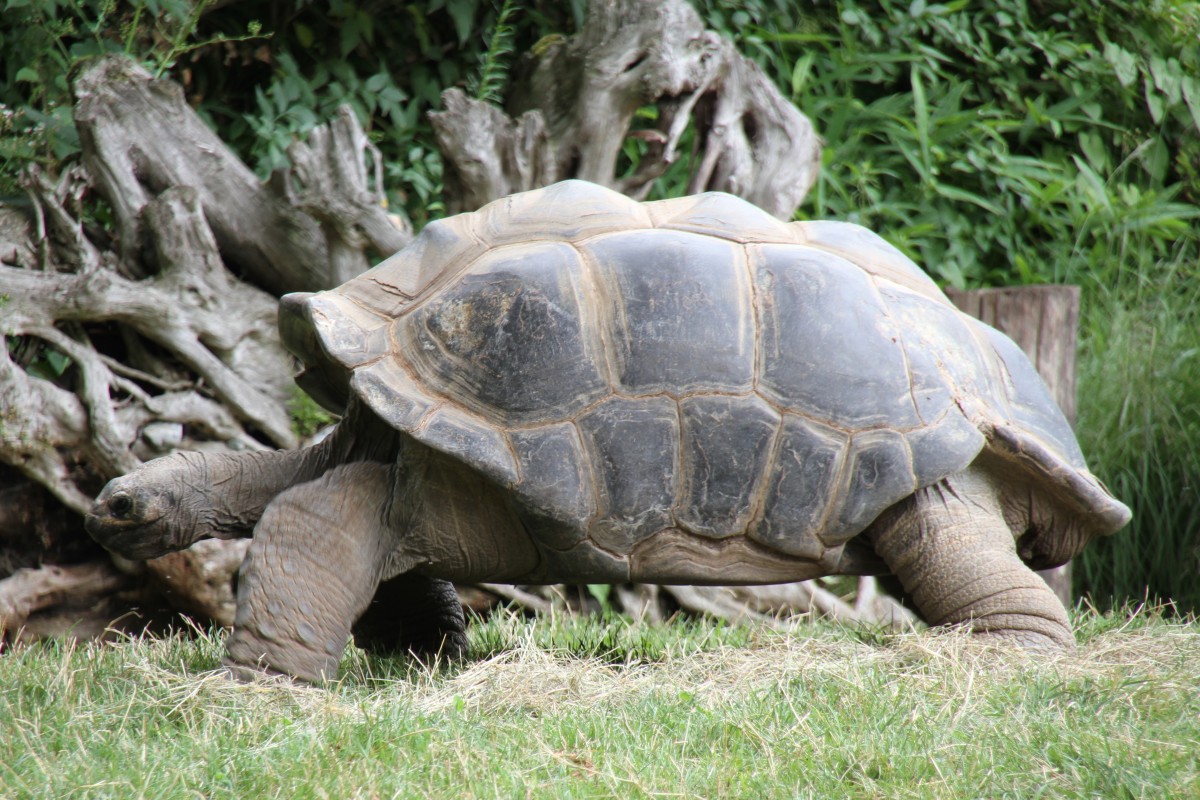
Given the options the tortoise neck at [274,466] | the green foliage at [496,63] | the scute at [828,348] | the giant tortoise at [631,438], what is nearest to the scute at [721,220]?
the giant tortoise at [631,438]

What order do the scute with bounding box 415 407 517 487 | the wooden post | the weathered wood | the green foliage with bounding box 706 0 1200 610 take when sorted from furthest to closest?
the green foliage with bounding box 706 0 1200 610
the wooden post
the weathered wood
the scute with bounding box 415 407 517 487

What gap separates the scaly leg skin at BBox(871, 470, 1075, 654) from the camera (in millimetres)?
3180

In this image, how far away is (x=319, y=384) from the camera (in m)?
3.48

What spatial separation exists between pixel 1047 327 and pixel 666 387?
245 cm

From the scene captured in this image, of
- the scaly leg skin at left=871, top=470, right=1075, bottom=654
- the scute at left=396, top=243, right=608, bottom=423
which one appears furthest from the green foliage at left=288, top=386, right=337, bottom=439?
the scaly leg skin at left=871, top=470, right=1075, bottom=654

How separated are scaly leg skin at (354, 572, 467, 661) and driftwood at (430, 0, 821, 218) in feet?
6.05

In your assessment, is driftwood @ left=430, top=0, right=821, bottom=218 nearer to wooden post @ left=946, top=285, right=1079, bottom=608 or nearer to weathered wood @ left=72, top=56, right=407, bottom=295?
weathered wood @ left=72, top=56, right=407, bottom=295

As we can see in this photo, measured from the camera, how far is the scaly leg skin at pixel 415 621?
12.0ft

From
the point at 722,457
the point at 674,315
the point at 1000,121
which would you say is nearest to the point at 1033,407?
the point at 722,457

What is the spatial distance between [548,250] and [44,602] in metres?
2.46

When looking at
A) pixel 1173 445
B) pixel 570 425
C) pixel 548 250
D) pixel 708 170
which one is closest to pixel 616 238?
pixel 548 250

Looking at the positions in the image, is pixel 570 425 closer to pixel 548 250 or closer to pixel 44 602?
pixel 548 250

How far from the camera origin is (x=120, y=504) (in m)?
3.14

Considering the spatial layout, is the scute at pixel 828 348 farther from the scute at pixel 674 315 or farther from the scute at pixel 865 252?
A: the scute at pixel 865 252
